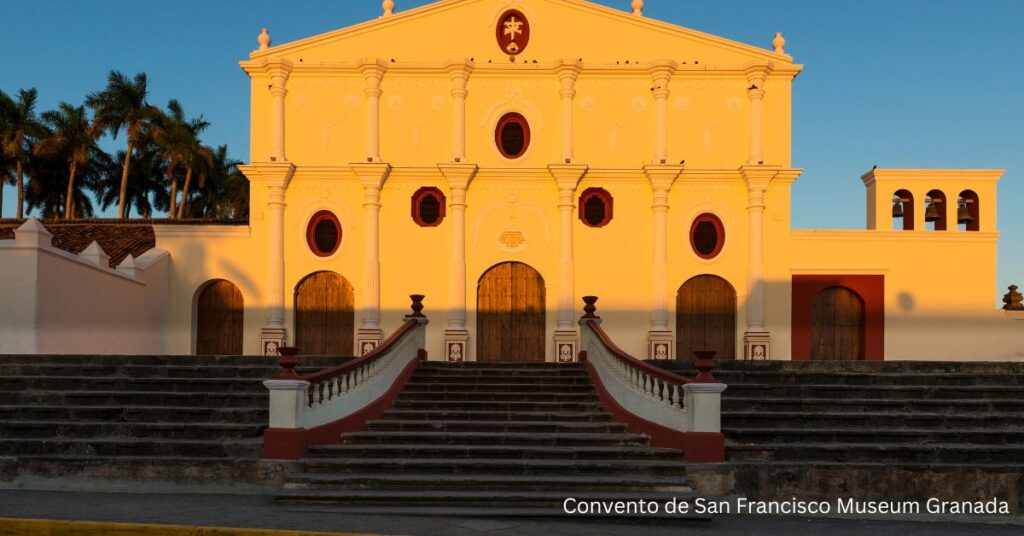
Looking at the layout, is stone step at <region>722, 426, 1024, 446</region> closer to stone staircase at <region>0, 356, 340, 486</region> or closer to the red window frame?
stone staircase at <region>0, 356, 340, 486</region>

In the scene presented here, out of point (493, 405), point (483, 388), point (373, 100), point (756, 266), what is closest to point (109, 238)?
point (373, 100)

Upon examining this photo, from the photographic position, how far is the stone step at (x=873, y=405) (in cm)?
1427

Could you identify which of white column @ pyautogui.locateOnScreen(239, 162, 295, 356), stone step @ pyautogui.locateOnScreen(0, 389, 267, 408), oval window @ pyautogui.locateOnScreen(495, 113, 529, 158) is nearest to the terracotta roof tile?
white column @ pyautogui.locateOnScreen(239, 162, 295, 356)

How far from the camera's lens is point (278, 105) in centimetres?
2464

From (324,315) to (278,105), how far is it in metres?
5.69

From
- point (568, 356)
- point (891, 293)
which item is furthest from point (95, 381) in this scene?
point (891, 293)

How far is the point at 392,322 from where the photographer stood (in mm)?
24062

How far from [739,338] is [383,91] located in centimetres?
1137

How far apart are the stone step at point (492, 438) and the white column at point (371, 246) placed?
10289 millimetres

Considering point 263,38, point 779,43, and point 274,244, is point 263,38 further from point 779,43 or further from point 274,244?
point 779,43

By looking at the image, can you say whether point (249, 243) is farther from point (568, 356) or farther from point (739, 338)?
point (739, 338)

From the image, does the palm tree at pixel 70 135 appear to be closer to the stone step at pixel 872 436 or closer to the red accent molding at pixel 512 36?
the red accent molding at pixel 512 36

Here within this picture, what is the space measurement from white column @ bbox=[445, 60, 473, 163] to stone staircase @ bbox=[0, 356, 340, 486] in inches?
363

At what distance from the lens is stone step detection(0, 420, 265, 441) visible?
12953mm
